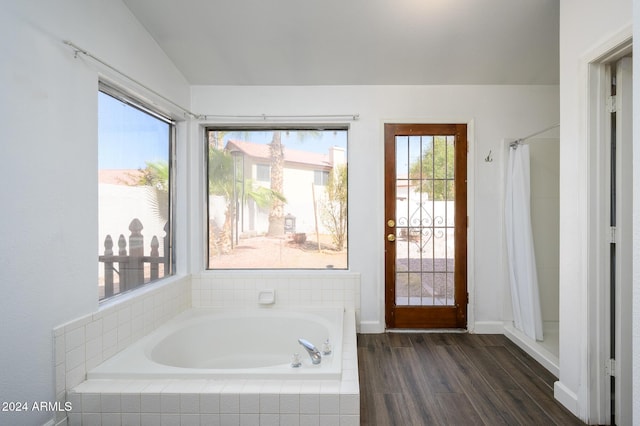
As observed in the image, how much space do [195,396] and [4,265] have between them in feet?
3.29

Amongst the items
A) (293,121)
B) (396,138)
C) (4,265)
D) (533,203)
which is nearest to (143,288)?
(4,265)

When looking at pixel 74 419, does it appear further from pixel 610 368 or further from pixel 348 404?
pixel 610 368

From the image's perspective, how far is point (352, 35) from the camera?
7.42ft

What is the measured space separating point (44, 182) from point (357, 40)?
7.00 feet

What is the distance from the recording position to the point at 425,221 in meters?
2.97

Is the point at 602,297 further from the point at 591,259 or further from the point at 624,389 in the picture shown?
the point at 624,389

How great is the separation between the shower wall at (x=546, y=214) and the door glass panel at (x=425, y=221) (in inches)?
33.3

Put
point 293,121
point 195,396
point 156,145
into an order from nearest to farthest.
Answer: point 195,396
point 156,145
point 293,121

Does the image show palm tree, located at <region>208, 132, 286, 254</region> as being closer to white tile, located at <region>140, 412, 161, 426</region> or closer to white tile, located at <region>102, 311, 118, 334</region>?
white tile, located at <region>102, 311, 118, 334</region>

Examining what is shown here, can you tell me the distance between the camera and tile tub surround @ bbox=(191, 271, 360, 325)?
9.43 feet

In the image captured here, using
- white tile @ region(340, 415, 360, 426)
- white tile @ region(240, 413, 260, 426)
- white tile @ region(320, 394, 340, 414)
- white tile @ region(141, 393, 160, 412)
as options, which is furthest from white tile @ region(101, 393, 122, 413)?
white tile @ region(340, 415, 360, 426)

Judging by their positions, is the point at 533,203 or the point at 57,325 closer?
the point at 57,325

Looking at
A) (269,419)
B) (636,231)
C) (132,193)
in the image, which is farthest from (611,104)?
(132,193)

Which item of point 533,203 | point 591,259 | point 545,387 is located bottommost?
point 545,387
